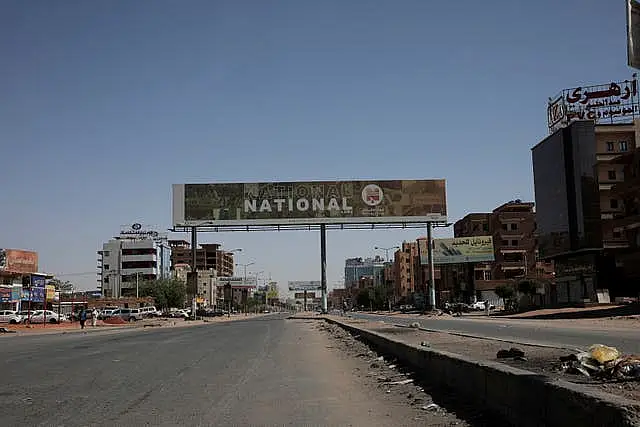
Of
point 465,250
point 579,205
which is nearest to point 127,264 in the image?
point 465,250

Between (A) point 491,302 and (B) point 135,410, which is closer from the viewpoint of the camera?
(B) point 135,410

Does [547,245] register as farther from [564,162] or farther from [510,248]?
[510,248]

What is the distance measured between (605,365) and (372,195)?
6813cm

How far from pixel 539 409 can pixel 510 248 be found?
11733 centimetres

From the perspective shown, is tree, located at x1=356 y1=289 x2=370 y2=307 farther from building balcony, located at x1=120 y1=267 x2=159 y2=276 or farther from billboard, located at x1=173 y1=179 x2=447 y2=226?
billboard, located at x1=173 y1=179 x2=447 y2=226

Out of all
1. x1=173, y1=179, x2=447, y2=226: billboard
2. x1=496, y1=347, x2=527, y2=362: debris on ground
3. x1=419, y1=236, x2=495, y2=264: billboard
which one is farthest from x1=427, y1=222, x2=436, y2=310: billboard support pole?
x1=496, y1=347, x2=527, y2=362: debris on ground

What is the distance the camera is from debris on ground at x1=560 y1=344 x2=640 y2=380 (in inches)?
326

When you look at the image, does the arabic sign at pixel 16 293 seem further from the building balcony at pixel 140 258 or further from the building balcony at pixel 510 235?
the building balcony at pixel 510 235

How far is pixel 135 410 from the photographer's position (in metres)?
10.2

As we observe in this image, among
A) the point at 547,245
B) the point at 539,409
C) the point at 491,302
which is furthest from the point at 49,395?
the point at 491,302

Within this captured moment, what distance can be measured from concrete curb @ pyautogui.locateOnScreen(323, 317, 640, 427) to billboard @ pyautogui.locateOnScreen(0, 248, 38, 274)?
90925 millimetres

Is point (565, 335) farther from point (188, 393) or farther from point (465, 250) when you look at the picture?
point (465, 250)

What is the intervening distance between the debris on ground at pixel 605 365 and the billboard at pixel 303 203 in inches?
2599

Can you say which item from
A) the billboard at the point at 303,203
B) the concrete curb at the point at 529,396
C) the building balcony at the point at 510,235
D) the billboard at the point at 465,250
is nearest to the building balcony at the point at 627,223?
the billboard at the point at 303,203
